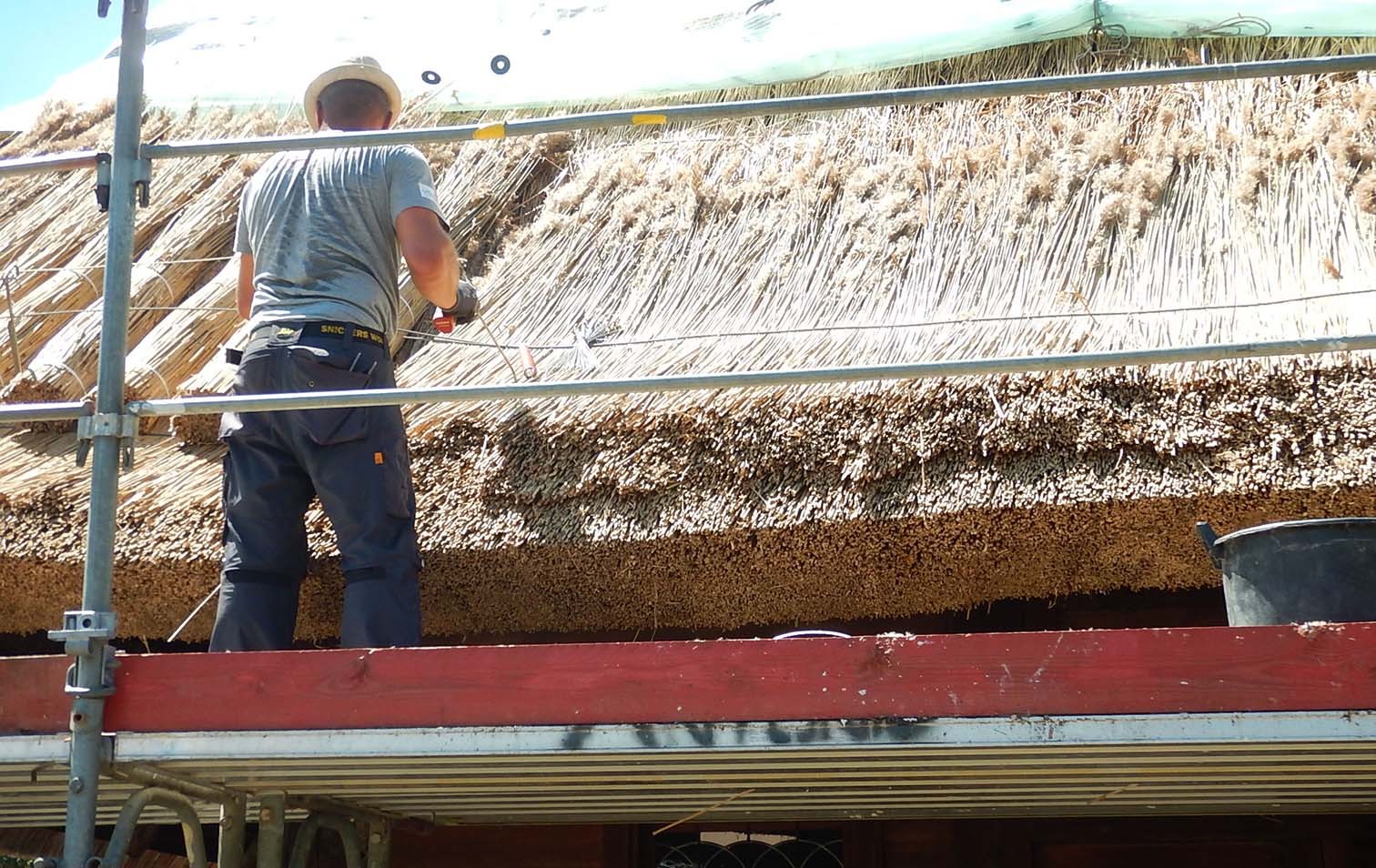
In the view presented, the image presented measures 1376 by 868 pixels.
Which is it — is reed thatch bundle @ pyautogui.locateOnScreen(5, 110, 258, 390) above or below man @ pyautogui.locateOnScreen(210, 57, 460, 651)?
above

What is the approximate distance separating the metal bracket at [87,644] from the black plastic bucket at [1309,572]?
171 centimetres

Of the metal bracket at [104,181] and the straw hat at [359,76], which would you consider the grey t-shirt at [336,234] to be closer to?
the straw hat at [359,76]

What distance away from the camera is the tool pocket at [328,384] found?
276 centimetres

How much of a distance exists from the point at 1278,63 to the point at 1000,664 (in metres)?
1.01

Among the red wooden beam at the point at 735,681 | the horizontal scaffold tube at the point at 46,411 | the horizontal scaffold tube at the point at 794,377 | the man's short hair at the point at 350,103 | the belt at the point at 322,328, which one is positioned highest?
the man's short hair at the point at 350,103

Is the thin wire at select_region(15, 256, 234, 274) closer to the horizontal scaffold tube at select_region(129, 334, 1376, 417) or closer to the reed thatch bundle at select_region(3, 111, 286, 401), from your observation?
the reed thatch bundle at select_region(3, 111, 286, 401)

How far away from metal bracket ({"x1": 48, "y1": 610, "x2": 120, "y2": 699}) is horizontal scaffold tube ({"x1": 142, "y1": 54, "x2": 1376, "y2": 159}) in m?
0.76

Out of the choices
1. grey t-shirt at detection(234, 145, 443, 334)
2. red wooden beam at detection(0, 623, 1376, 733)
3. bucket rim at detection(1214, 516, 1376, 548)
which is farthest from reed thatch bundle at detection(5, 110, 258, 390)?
bucket rim at detection(1214, 516, 1376, 548)

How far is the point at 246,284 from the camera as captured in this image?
3.15 meters

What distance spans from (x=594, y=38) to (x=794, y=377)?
2483mm

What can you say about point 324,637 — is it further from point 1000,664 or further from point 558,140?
point 1000,664

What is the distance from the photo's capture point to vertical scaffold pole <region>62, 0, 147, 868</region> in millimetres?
2264

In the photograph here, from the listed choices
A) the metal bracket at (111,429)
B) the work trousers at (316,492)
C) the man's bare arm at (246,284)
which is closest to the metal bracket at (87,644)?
the metal bracket at (111,429)

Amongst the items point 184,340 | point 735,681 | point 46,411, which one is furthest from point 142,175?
point 735,681
